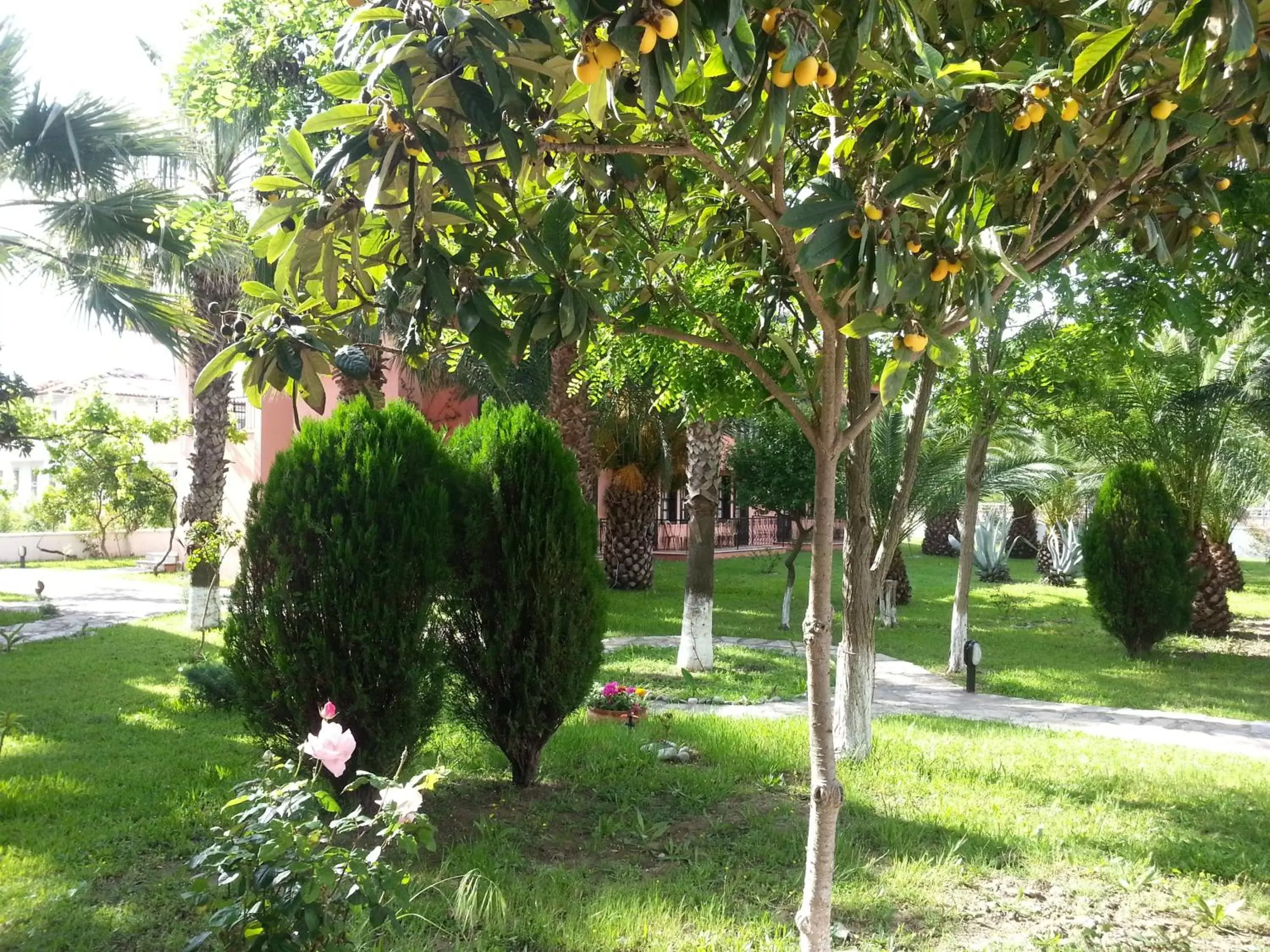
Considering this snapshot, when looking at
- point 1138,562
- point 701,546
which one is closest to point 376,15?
point 701,546

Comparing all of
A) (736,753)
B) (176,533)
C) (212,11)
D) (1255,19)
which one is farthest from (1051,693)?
(176,533)

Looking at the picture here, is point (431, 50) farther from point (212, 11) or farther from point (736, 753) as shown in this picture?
point (212, 11)

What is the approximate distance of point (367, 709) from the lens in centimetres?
437

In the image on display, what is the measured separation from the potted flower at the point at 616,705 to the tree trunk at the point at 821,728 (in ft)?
13.2

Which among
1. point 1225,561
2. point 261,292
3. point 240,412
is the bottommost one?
point 1225,561

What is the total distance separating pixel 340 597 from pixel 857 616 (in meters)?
3.15

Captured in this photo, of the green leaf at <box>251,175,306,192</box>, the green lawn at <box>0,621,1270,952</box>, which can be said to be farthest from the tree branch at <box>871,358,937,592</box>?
the green leaf at <box>251,175,306,192</box>

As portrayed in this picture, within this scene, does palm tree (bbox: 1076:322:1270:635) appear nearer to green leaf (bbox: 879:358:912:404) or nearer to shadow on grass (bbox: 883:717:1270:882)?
shadow on grass (bbox: 883:717:1270:882)

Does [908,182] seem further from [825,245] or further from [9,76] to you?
[9,76]

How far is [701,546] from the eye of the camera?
10.6 m

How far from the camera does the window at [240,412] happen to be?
1792 centimetres

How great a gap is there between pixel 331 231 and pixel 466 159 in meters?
→ 0.58

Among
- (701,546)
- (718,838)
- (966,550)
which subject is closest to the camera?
(718,838)

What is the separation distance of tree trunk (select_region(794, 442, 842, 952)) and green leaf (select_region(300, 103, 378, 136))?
1618 mm
